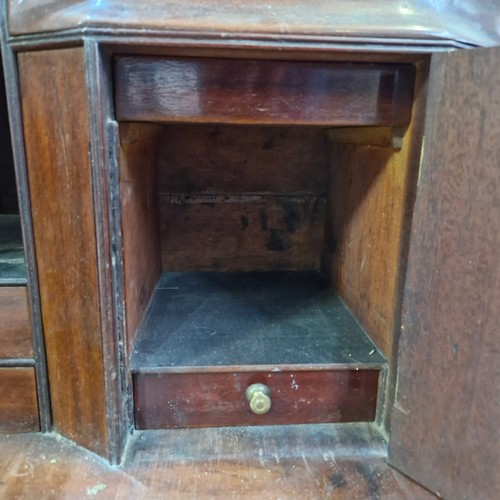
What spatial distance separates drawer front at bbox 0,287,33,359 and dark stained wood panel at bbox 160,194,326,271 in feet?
2.08

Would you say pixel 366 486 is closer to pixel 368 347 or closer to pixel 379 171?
pixel 368 347

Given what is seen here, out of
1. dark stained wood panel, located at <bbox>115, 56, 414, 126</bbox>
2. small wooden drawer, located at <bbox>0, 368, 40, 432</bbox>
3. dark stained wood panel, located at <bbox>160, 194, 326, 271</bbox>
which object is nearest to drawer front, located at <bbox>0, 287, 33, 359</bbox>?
small wooden drawer, located at <bbox>0, 368, 40, 432</bbox>

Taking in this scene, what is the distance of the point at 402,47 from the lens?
0.78 meters

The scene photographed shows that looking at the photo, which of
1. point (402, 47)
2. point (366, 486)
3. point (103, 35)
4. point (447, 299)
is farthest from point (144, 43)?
point (366, 486)

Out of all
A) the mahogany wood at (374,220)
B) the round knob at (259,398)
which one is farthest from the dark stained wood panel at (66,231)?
the mahogany wood at (374,220)

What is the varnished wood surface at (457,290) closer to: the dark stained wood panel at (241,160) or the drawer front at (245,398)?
the drawer front at (245,398)

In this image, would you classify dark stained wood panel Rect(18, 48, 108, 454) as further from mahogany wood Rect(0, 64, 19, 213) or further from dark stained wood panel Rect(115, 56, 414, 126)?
mahogany wood Rect(0, 64, 19, 213)

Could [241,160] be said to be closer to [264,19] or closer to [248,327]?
[248,327]

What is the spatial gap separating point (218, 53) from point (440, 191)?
17.5 inches

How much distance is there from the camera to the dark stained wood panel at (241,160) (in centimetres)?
145

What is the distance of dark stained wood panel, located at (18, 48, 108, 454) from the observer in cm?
78

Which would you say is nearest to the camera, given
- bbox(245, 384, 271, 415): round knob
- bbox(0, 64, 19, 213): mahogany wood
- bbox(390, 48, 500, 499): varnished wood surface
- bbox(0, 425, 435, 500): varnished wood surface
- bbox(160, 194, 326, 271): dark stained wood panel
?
bbox(390, 48, 500, 499): varnished wood surface

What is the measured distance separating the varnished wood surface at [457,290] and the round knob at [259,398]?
0.28 meters

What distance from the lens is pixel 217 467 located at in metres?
0.91
